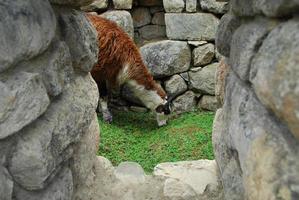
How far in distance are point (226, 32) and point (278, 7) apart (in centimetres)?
52

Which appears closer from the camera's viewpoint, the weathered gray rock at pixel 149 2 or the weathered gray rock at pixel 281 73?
the weathered gray rock at pixel 281 73

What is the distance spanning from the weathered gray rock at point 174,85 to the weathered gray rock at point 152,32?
564 millimetres

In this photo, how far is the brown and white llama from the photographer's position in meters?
3.73

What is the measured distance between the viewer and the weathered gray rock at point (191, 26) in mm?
4727

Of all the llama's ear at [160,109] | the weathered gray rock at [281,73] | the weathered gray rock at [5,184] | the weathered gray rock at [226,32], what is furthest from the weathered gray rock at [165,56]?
the weathered gray rock at [281,73]

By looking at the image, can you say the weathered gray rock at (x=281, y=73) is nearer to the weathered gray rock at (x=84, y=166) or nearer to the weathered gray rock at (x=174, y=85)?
the weathered gray rock at (x=84, y=166)

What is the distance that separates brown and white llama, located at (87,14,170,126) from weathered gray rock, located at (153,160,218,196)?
192 centimetres

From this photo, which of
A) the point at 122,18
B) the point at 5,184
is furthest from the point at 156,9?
the point at 5,184

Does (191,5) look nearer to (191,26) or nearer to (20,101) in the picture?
(191,26)

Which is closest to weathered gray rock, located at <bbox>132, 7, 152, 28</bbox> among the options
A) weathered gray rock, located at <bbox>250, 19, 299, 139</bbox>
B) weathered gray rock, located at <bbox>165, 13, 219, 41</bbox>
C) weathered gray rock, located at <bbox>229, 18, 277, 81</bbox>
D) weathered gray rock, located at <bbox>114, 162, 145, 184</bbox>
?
weathered gray rock, located at <bbox>165, 13, 219, 41</bbox>

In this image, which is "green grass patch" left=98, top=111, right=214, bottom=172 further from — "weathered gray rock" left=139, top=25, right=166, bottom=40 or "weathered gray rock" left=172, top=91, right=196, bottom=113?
"weathered gray rock" left=139, top=25, right=166, bottom=40

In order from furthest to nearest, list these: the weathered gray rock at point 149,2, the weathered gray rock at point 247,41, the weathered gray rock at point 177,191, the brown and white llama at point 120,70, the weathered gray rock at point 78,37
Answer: the weathered gray rock at point 149,2 < the brown and white llama at point 120,70 < the weathered gray rock at point 177,191 < the weathered gray rock at point 78,37 < the weathered gray rock at point 247,41

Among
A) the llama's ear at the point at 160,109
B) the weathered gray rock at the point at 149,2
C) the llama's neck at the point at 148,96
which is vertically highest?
the weathered gray rock at the point at 149,2

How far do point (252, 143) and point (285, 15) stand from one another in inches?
11.2
